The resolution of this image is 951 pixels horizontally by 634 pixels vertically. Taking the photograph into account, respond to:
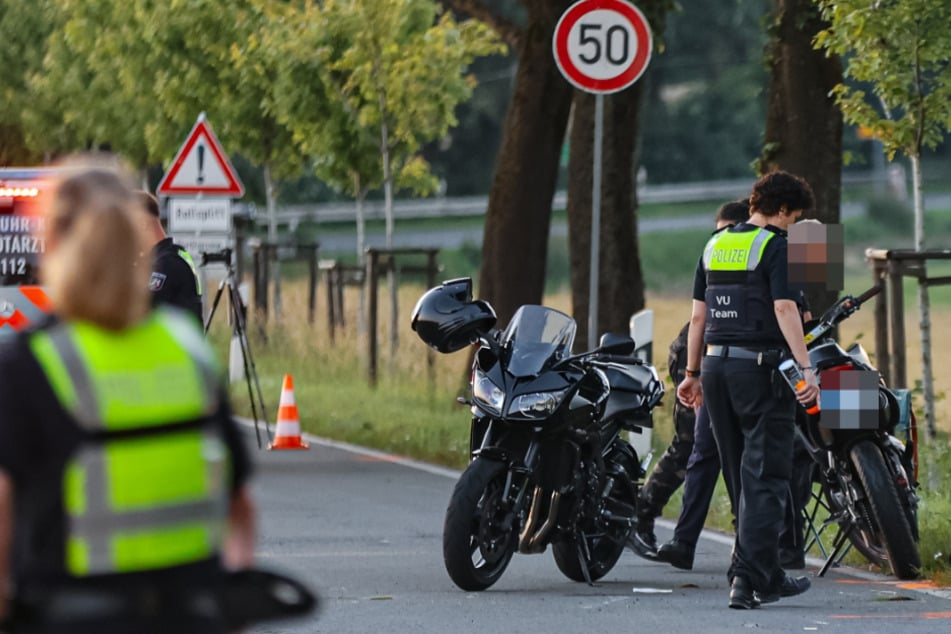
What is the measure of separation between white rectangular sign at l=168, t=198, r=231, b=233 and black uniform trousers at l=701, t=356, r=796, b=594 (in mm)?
11543

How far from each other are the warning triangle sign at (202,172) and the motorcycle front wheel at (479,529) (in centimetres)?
1120

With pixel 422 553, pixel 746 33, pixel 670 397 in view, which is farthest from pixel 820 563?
pixel 746 33

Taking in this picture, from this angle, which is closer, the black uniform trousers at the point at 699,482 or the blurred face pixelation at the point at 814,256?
the blurred face pixelation at the point at 814,256

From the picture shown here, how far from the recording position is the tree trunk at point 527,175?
2066cm

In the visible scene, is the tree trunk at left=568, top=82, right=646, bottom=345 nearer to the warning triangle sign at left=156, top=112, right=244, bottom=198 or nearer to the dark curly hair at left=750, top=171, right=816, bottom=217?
the warning triangle sign at left=156, top=112, right=244, bottom=198

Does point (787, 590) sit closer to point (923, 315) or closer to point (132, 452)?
point (923, 315)

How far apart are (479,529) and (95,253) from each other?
5919mm

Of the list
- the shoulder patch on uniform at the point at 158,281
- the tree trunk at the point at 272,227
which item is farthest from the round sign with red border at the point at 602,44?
the tree trunk at the point at 272,227

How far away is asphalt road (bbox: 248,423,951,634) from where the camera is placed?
9.07m

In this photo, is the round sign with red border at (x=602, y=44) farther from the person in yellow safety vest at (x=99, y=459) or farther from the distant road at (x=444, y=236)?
the distant road at (x=444, y=236)

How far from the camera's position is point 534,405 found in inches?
392

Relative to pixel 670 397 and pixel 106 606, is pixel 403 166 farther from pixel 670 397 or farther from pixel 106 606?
pixel 106 606

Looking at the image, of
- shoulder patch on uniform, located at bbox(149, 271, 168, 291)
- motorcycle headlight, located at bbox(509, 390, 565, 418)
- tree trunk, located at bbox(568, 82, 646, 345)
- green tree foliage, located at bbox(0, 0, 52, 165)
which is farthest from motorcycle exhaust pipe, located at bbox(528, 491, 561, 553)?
green tree foliage, located at bbox(0, 0, 52, 165)

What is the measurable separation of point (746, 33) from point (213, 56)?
1921 inches
